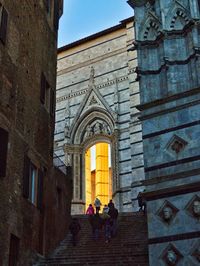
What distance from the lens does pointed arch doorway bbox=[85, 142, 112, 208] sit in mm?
26312

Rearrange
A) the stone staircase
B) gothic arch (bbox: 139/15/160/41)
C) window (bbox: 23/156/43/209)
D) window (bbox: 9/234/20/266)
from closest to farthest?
gothic arch (bbox: 139/15/160/41) → window (bbox: 9/234/20/266) → the stone staircase → window (bbox: 23/156/43/209)

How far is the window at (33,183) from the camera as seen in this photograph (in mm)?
15969

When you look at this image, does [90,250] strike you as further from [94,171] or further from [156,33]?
[94,171]

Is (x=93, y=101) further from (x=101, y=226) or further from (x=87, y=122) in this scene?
(x=101, y=226)

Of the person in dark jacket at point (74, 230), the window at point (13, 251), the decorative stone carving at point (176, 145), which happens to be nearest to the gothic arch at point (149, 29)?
the decorative stone carving at point (176, 145)

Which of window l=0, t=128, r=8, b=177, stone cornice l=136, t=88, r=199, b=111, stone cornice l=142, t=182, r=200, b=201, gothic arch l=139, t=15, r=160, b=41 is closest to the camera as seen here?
stone cornice l=142, t=182, r=200, b=201

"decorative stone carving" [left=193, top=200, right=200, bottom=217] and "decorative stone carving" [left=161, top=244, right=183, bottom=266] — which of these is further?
"decorative stone carving" [left=193, top=200, right=200, bottom=217]

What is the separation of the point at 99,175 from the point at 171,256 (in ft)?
52.2

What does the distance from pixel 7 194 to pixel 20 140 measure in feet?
7.12

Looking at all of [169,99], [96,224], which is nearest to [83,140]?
[96,224]

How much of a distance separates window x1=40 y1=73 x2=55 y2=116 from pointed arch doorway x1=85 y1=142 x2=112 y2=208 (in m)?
7.19

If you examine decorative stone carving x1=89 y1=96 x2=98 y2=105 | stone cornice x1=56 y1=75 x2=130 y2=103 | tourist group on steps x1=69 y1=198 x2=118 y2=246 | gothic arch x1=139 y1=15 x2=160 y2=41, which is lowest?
tourist group on steps x1=69 y1=198 x2=118 y2=246

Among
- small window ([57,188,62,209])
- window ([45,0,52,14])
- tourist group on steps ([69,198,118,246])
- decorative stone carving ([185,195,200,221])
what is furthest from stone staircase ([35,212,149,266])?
window ([45,0,52,14])

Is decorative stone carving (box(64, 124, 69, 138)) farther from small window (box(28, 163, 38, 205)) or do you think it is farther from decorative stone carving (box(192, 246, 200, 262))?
decorative stone carving (box(192, 246, 200, 262))
